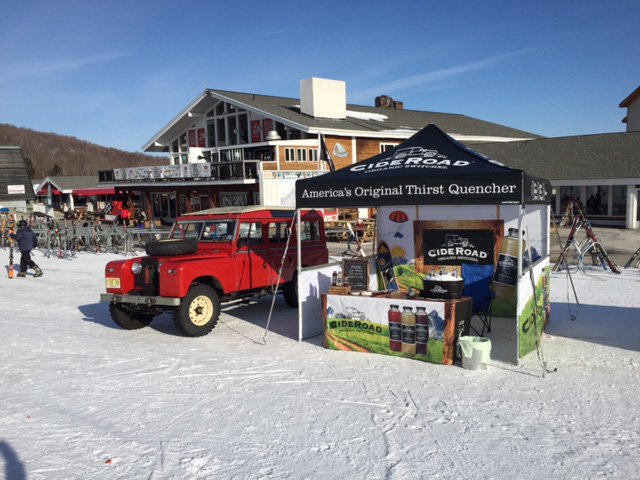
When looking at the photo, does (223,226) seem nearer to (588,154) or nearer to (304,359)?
(304,359)

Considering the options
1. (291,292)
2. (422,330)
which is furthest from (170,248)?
(422,330)

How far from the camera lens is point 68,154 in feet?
597

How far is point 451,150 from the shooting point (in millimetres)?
8023

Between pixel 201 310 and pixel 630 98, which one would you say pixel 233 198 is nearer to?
pixel 201 310

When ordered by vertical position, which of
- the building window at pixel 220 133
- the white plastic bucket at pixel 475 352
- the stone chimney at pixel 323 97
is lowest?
the white plastic bucket at pixel 475 352

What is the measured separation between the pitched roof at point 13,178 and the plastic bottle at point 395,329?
36276 mm

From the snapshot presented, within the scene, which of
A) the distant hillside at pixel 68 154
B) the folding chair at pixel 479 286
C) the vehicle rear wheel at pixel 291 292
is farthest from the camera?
the distant hillside at pixel 68 154

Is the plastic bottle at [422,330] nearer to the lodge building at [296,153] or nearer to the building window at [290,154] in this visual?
the lodge building at [296,153]

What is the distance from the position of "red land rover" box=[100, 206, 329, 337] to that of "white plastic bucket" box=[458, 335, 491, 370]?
304 centimetres

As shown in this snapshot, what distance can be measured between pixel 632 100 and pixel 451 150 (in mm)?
39873

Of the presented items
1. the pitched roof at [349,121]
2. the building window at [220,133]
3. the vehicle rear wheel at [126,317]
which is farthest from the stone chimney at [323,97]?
the vehicle rear wheel at [126,317]

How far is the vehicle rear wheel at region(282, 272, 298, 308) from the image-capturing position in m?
10.6

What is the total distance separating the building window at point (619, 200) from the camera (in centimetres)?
2792

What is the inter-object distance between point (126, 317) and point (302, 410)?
4.78m
